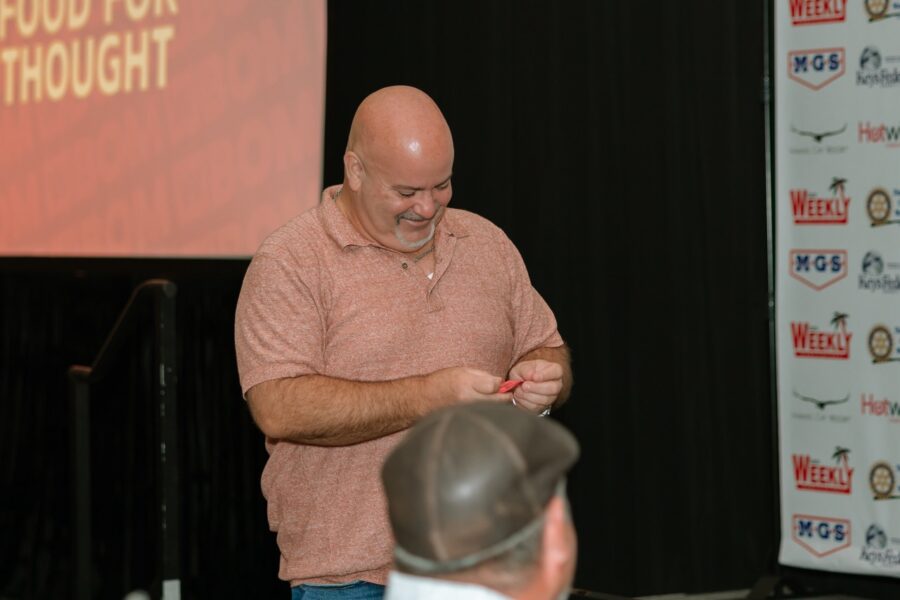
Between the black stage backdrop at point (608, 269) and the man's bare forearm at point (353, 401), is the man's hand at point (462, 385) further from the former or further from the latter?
the black stage backdrop at point (608, 269)

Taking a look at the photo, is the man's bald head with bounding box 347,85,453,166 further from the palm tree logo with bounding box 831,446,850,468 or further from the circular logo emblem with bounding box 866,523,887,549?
the circular logo emblem with bounding box 866,523,887,549

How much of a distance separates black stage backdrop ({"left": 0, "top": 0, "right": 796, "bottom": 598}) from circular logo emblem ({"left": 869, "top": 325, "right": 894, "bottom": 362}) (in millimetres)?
416

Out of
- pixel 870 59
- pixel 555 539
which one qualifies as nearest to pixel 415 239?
pixel 555 539

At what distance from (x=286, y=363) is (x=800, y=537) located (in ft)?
7.76

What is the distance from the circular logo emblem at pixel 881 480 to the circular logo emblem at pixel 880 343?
1.08 ft

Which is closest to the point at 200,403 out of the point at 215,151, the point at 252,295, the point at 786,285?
the point at 215,151

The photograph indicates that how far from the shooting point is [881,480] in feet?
13.0

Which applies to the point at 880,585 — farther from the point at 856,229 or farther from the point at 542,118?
the point at 542,118

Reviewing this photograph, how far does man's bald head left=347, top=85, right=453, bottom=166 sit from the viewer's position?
244cm

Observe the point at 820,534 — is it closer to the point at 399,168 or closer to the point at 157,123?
the point at 399,168

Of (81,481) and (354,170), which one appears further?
(81,481)

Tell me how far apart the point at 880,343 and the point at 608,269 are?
97 centimetres

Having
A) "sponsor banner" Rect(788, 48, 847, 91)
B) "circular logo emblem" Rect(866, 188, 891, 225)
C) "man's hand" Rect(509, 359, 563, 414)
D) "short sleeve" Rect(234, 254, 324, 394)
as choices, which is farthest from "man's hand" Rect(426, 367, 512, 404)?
"sponsor banner" Rect(788, 48, 847, 91)

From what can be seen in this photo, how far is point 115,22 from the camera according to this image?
5.23m
